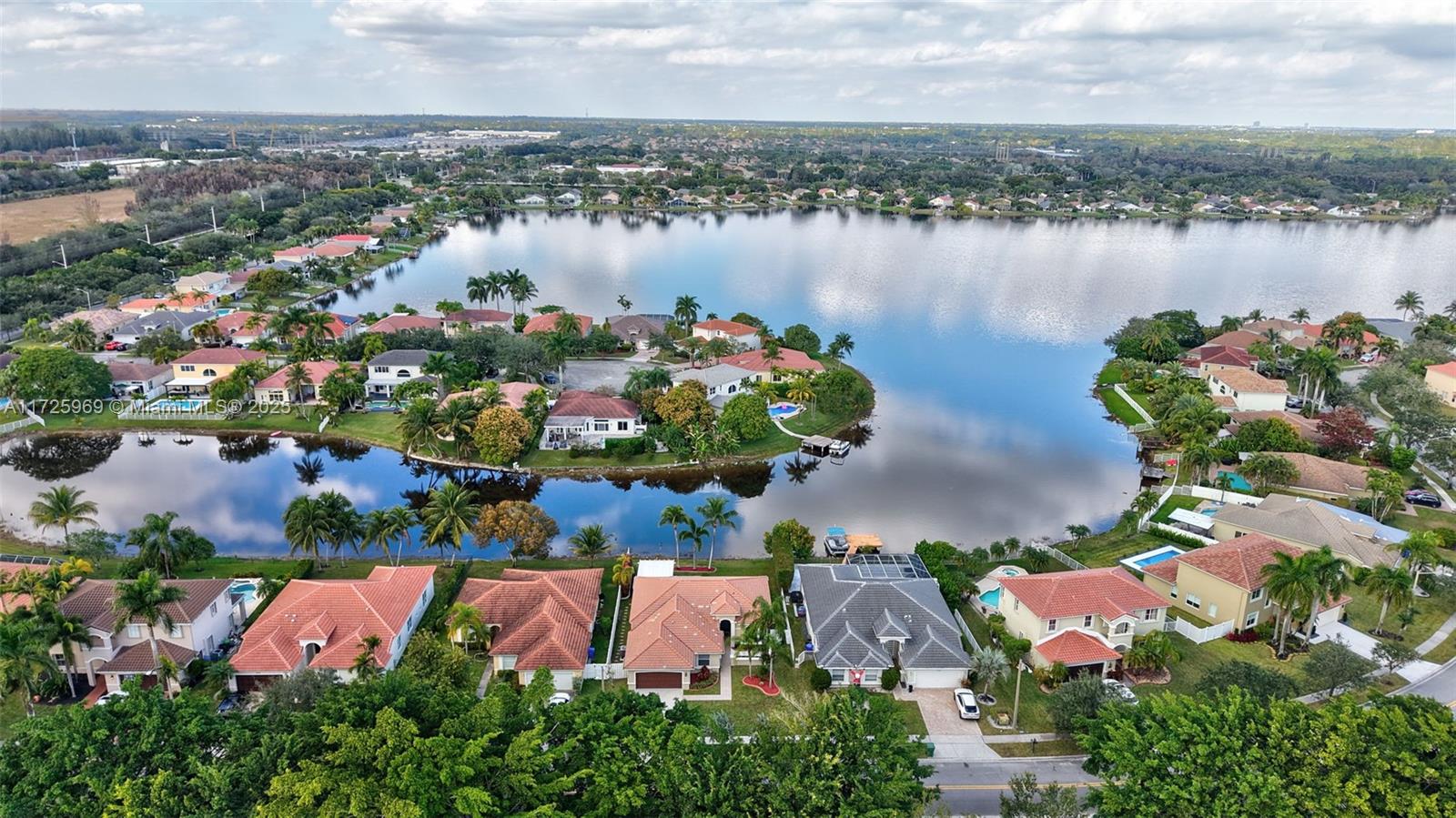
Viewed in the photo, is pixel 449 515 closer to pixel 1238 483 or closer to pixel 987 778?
pixel 987 778

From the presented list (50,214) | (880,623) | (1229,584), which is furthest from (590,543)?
(50,214)

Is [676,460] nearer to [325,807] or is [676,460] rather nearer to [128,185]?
[325,807]

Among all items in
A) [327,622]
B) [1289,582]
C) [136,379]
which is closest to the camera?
[1289,582]

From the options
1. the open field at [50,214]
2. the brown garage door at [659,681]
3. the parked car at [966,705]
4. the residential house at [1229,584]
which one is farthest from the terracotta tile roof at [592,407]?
the open field at [50,214]

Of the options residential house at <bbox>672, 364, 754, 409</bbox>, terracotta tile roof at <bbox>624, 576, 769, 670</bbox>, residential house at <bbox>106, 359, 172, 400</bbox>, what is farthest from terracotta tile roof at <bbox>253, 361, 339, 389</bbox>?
terracotta tile roof at <bbox>624, 576, 769, 670</bbox>

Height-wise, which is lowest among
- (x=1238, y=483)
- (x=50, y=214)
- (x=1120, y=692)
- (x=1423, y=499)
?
(x=1120, y=692)

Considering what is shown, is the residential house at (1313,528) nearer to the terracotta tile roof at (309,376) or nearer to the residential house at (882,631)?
the residential house at (882,631)
